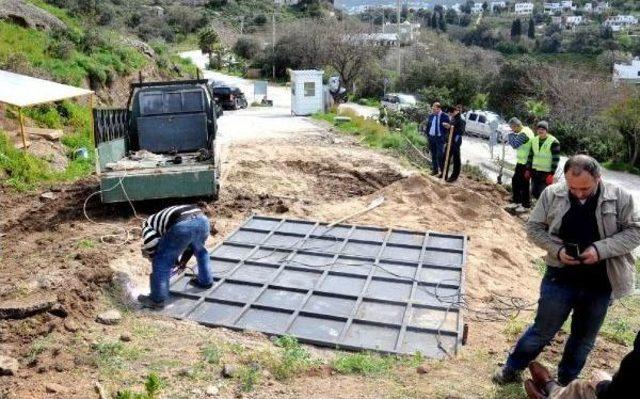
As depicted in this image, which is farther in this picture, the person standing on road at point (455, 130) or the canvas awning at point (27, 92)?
the person standing on road at point (455, 130)

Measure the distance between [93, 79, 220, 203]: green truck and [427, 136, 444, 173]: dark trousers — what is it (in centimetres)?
409

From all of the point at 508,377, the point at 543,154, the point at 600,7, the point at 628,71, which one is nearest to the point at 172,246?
Answer: the point at 508,377

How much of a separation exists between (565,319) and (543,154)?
221 inches

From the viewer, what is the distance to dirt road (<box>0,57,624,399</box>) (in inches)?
161

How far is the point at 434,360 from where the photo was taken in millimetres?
4633

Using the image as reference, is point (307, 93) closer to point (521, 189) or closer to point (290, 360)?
point (521, 189)

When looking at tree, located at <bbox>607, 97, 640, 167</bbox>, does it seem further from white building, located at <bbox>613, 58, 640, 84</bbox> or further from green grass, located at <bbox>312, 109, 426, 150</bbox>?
white building, located at <bbox>613, 58, 640, 84</bbox>

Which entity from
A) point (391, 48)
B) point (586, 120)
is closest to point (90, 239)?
point (586, 120)

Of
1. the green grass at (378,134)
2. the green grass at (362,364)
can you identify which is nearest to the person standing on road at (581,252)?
the green grass at (362,364)

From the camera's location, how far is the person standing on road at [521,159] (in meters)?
9.52

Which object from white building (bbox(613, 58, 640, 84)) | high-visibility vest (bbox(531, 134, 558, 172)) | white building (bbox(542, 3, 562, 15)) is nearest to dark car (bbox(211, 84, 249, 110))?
high-visibility vest (bbox(531, 134, 558, 172))

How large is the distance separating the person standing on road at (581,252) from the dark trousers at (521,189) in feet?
20.8

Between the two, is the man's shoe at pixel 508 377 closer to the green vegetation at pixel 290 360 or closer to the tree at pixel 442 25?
the green vegetation at pixel 290 360

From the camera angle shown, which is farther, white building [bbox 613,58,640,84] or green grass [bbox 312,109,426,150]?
white building [bbox 613,58,640,84]
